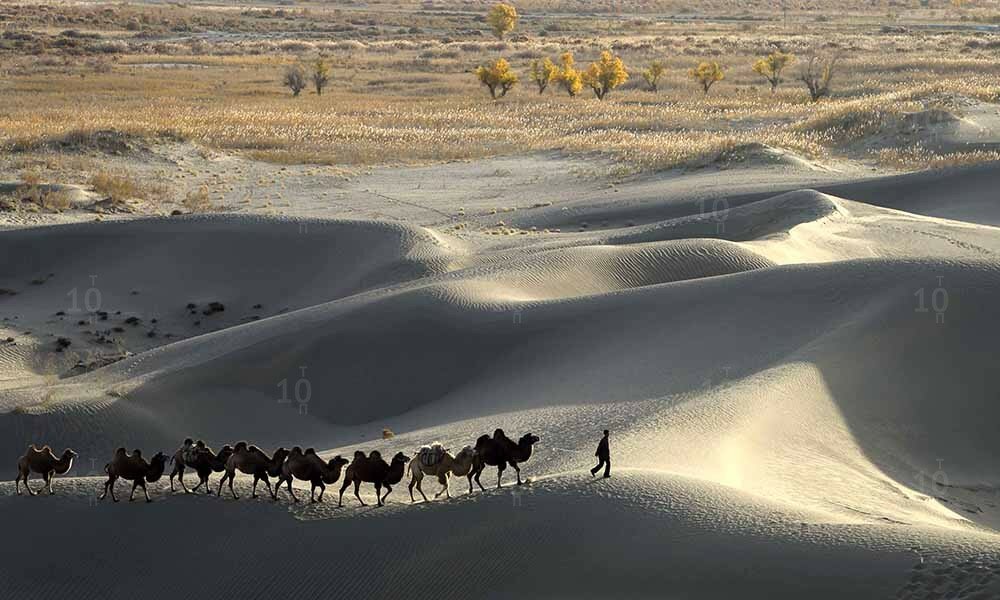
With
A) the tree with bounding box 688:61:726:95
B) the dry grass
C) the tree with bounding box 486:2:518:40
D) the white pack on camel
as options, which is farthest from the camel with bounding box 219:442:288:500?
the tree with bounding box 486:2:518:40

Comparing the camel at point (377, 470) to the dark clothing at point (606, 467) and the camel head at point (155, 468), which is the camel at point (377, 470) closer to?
the dark clothing at point (606, 467)

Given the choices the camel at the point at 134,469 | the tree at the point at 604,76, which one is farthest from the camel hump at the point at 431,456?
the tree at the point at 604,76

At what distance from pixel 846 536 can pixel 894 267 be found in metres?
8.48

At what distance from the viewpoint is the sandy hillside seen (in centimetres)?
764

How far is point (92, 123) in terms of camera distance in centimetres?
4022

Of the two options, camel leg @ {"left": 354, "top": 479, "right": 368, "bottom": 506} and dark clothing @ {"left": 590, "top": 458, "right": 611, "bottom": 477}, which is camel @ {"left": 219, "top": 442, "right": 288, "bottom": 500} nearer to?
camel leg @ {"left": 354, "top": 479, "right": 368, "bottom": 506}

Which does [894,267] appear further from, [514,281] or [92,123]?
[92,123]

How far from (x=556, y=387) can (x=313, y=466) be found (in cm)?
523

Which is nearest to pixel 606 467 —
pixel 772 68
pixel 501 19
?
pixel 772 68

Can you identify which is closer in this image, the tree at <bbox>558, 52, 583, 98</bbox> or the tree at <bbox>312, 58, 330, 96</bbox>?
the tree at <bbox>558, 52, 583, 98</bbox>

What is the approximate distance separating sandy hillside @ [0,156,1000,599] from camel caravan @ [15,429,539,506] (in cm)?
20

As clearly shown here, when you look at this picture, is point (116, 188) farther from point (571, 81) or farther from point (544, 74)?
point (544, 74)

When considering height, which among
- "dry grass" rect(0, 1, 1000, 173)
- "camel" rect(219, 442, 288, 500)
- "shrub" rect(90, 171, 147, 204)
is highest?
"dry grass" rect(0, 1, 1000, 173)

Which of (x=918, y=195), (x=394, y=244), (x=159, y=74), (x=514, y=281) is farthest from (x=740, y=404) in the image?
(x=159, y=74)
